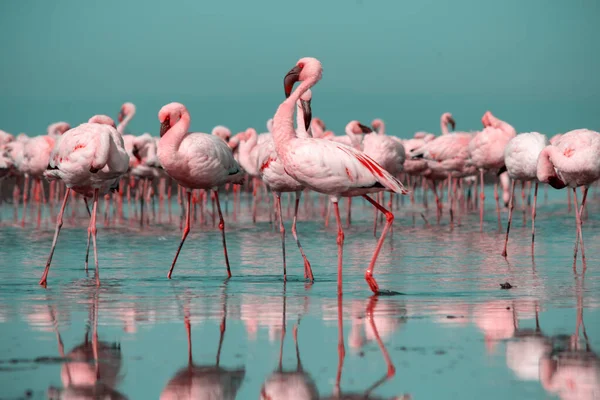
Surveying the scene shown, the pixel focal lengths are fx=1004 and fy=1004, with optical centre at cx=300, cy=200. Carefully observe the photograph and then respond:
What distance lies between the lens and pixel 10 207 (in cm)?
2683

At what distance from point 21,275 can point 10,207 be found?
57.1ft

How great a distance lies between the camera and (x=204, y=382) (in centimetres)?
492

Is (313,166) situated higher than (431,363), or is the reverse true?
(313,166)

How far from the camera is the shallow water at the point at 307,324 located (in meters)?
4.90

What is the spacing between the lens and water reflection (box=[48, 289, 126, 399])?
4750 mm

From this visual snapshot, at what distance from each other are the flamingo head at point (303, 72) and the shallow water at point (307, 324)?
1.79 meters

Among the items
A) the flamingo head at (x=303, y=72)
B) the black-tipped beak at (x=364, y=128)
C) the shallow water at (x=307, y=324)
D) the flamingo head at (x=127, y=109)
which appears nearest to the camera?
the shallow water at (x=307, y=324)

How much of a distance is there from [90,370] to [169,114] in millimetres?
5334

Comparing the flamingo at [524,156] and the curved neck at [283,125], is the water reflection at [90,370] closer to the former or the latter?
the curved neck at [283,125]

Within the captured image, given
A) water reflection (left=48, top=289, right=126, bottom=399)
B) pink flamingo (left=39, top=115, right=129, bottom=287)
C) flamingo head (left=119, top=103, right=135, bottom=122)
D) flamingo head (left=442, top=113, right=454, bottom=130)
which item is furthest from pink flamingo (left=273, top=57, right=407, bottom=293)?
flamingo head (left=442, top=113, right=454, bottom=130)

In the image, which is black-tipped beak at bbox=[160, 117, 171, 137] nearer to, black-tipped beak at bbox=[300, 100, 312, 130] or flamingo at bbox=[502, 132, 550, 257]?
black-tipped beak at bbox=[300, 100, 312, 130]

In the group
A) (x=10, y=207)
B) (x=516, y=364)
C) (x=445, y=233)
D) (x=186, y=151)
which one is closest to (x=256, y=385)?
(x=516, y=364)

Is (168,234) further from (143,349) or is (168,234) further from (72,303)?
(143,349)

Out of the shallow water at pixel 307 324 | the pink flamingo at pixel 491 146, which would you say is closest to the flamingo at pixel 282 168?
the shallow water at pixel 307 324
